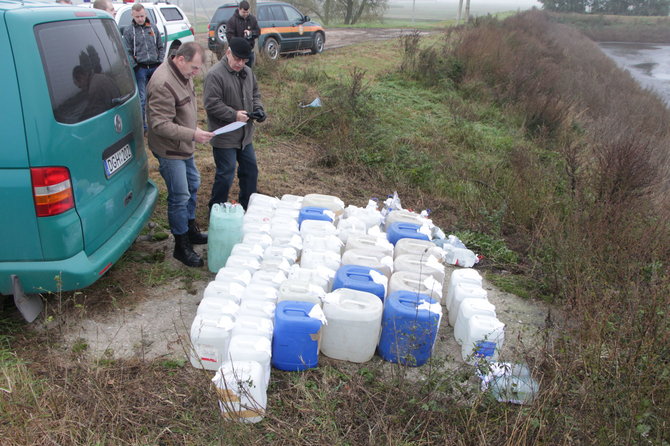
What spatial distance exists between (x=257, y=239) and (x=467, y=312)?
1745 millimetres

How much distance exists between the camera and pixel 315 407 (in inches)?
106

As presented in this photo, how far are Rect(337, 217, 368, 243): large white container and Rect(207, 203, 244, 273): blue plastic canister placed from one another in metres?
0.88

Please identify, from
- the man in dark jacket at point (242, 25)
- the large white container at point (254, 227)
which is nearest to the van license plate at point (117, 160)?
the large white container at point (254, 227)

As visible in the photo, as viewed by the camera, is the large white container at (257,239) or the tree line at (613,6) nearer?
the large white container at (257,239)

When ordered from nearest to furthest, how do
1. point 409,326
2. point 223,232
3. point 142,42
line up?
point 409,326
point 223,232
point 142,42

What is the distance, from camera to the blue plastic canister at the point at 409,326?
316 cm

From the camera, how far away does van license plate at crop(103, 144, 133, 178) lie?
3293mm

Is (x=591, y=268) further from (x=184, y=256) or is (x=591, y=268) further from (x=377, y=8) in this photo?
(x=377, y=8)

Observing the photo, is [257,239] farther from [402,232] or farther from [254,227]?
[402,232]

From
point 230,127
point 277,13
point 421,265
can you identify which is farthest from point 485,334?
point 277,13

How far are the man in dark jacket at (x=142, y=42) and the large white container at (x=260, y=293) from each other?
452 cm

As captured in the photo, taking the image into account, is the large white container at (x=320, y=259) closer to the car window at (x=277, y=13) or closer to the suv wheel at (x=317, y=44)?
the car window at (x=277, y=13)

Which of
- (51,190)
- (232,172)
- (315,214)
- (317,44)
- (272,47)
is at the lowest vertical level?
(315,214)

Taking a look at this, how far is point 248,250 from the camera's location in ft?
12.8
